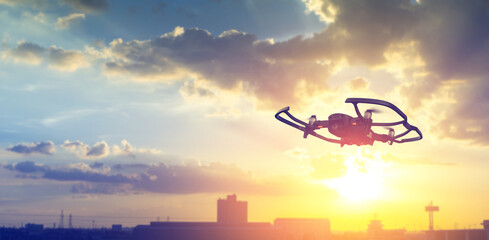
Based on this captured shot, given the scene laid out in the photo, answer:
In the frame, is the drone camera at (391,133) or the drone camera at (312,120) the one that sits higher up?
the drone camera at (312,120)

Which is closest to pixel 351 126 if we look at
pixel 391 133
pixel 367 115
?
pixel 367 115

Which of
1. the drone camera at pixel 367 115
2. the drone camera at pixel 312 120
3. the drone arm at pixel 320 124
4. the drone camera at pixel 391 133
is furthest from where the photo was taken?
the drone camera at pixel 391 133

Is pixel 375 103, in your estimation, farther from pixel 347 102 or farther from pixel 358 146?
pixel 358 146

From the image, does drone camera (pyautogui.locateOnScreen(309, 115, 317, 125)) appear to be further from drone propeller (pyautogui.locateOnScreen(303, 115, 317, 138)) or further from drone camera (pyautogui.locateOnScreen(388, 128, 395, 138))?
drone camera (pyautogui.locateOnScreen(388, 128, 395, 138))

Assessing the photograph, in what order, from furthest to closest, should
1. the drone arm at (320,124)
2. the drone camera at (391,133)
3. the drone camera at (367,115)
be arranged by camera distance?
the drone camera at (391,133) < the drone arm at (320,124) < the drone camera at (367,115)

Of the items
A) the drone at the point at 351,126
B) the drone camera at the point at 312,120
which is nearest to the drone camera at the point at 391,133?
the drone at the point at 351,126

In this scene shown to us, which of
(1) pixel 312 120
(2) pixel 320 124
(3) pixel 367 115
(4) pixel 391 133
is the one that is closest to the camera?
(3) pixel 367 115

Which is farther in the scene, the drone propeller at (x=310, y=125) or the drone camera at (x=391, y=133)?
the drone camera at (x=391, y=133)

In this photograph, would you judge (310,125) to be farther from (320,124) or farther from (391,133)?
(391,133)

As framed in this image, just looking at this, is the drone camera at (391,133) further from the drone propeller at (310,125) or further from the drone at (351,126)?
the drone propeller at (310,125)

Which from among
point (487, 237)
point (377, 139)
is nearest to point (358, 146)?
→ point (377, 139)

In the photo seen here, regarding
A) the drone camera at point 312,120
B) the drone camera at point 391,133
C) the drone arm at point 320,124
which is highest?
the drone camera at point 312,120

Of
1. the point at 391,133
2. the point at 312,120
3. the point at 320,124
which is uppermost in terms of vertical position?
the point at 312,120

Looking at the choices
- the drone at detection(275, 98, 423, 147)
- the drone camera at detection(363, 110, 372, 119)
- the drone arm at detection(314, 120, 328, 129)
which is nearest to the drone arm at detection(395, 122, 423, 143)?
the drone at detection(275, 98, 423, 147)
